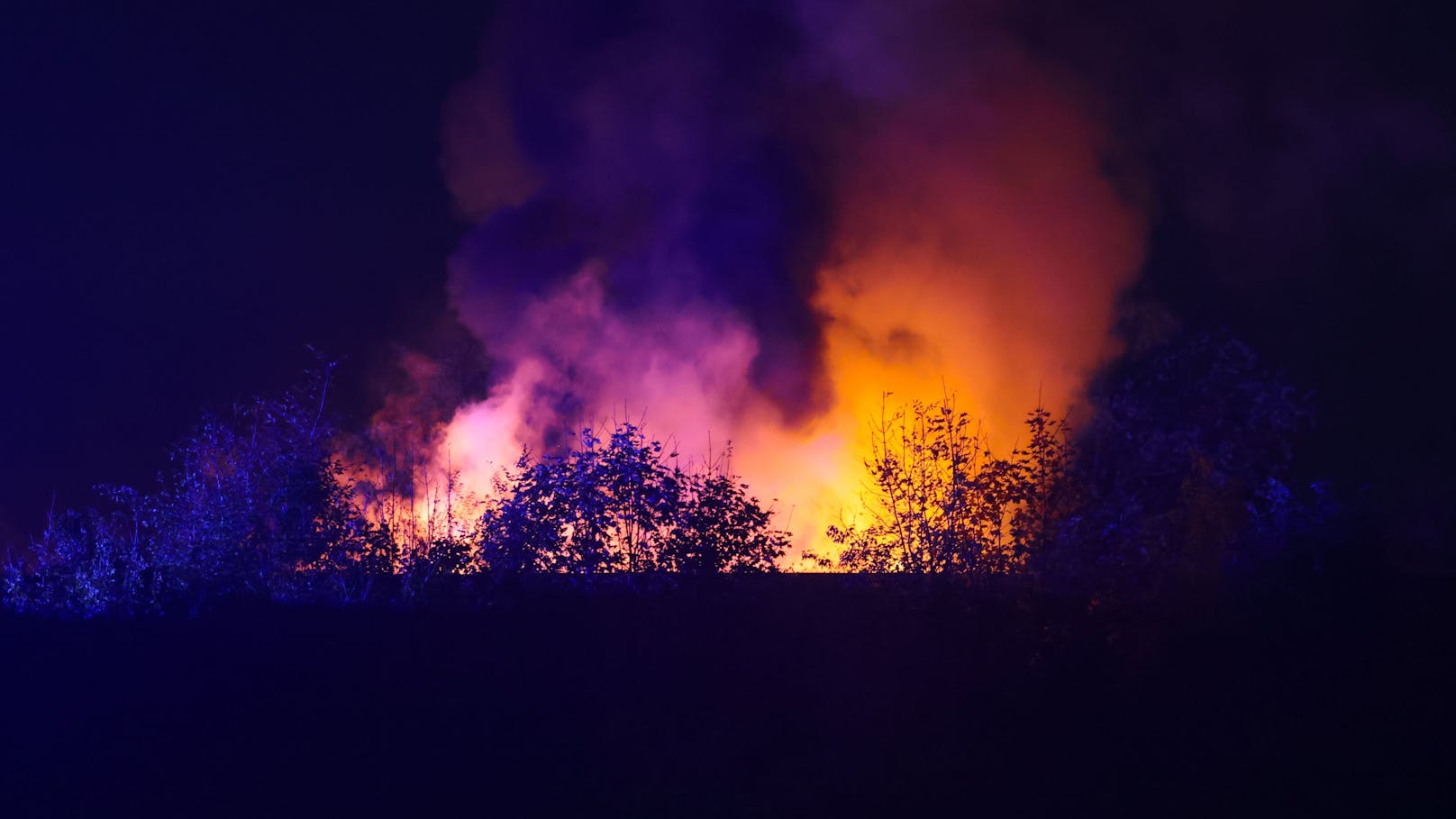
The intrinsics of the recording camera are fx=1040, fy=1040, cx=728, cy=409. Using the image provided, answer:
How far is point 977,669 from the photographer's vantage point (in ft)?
23.7

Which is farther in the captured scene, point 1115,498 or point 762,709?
point 1115,498

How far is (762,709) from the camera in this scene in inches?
266

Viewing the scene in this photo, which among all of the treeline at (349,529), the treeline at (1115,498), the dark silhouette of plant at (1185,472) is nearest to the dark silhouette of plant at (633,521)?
the treeline at (349,529)

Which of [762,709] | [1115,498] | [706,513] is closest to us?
[762,709]

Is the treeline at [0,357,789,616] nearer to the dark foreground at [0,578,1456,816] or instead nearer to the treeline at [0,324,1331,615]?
the treeline at [0,324,1331,615]

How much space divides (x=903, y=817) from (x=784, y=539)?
3.84m

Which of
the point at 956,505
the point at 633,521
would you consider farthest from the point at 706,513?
the point at 956,505

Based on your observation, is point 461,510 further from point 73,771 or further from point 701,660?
point 73,771

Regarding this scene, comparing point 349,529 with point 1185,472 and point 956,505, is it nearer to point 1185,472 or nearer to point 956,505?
point 956,505

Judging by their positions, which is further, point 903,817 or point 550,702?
point 550,702

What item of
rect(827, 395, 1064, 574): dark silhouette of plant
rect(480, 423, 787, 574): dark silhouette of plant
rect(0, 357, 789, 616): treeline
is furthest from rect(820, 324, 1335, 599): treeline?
rect(0, 357, 789, 616): treeline

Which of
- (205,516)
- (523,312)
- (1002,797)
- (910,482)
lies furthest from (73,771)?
(523,312)

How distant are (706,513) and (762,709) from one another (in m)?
2.47

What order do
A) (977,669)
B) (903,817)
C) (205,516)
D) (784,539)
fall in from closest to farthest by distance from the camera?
(903,817) < (977,669) < (784,539) < (205,516)
